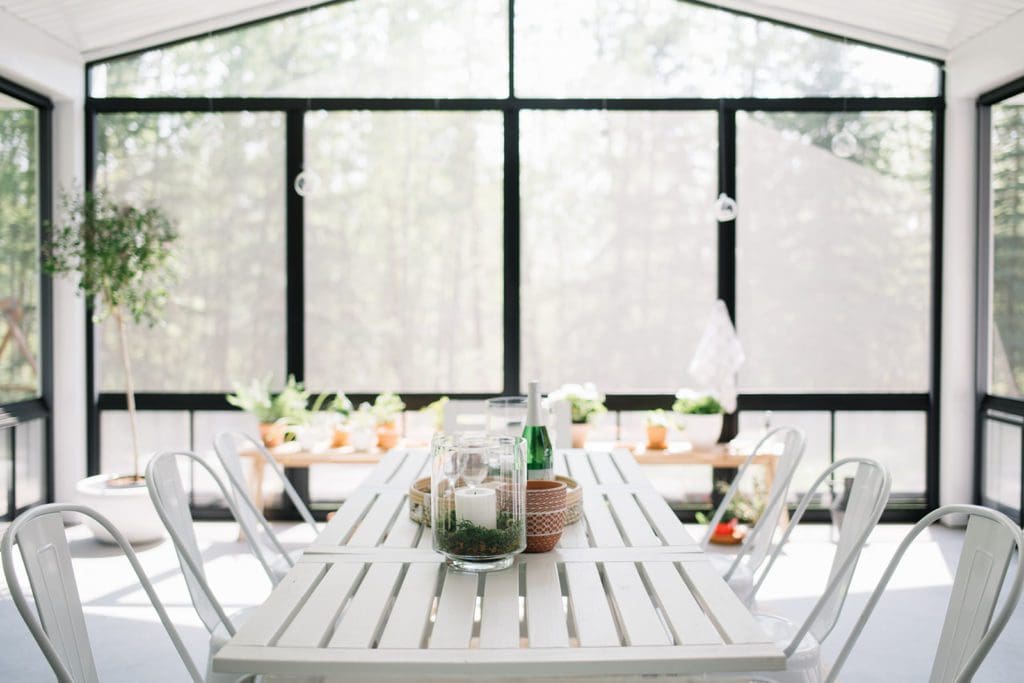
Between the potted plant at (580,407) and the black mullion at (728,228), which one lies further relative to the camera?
the black mullion at (728,228)

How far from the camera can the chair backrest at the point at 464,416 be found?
395cm

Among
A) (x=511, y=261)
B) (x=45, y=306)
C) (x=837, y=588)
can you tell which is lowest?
(x=837, y=588)

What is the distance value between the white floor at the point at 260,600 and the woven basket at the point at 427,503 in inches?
55.9

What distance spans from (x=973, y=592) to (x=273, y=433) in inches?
159

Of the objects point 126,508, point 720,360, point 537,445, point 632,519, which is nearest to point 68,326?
point 126,508

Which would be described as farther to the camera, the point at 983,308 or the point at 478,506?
the point at 983,308

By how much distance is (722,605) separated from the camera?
169 centimetres

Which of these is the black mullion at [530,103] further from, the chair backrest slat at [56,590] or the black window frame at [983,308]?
the chair backrest slat at [56,590]

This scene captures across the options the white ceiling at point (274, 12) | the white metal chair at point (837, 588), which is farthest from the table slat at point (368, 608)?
the white ceiling at point (274, 12)

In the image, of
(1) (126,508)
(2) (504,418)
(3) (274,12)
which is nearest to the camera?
(2) (504,418)

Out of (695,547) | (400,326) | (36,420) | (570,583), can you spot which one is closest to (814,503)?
(400,326)

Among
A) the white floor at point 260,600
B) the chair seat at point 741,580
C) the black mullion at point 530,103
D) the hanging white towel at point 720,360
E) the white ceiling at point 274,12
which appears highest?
the white ceiling at point 274,12

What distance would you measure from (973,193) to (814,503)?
2.01m

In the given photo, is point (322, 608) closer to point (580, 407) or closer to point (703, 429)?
point (580, 407)
